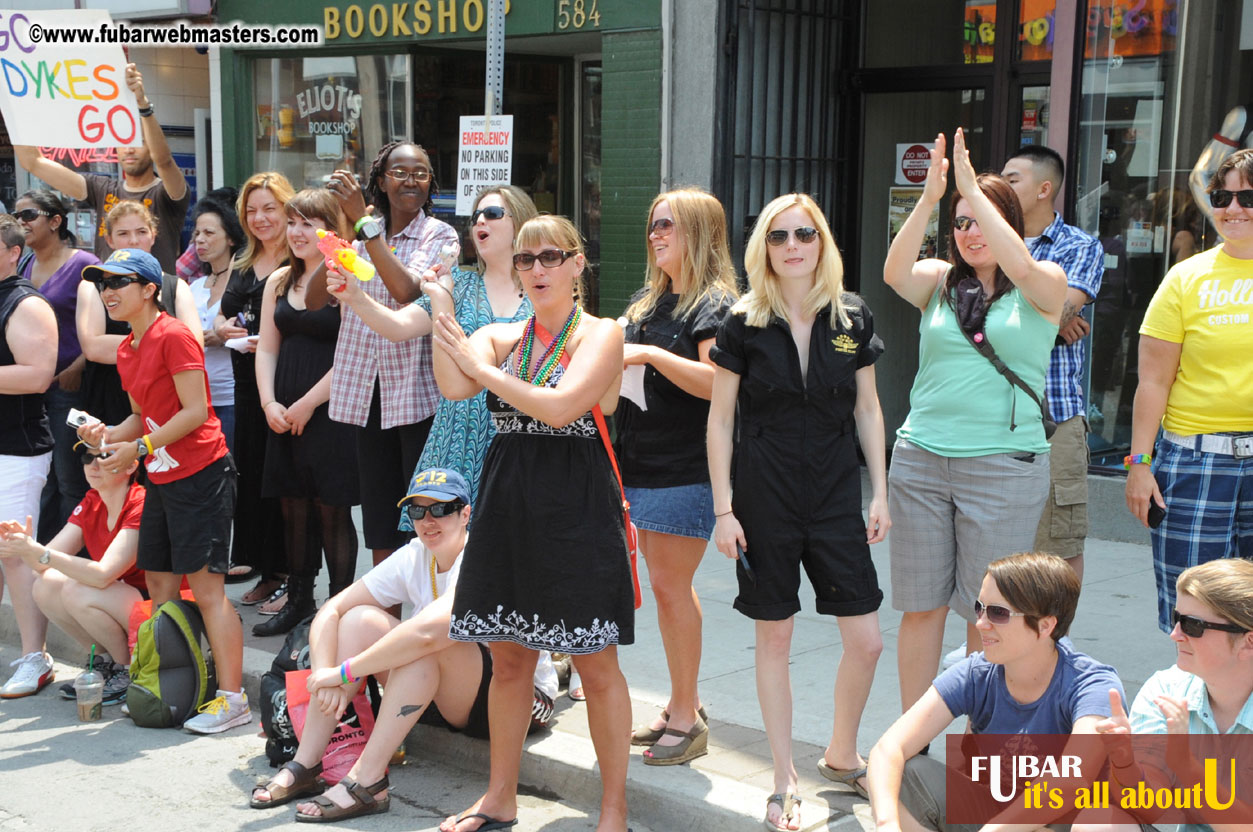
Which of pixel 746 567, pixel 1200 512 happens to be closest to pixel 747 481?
pixel 746 567

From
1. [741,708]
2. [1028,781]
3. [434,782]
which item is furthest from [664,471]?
[1028,781]

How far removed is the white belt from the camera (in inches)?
161

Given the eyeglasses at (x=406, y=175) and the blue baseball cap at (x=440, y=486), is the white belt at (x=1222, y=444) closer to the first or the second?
the blue baseball cap at (x=440, y=486)

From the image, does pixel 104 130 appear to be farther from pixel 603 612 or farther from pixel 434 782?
pixel 603 612

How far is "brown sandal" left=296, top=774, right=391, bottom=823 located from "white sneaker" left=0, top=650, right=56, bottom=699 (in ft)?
6.60

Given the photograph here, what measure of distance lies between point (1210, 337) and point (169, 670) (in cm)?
396

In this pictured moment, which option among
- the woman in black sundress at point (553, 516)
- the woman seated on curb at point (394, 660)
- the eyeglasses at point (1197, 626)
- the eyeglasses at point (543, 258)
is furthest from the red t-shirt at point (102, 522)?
the eyeglasses at point (1197, 626)

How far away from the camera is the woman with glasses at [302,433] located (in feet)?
19.8

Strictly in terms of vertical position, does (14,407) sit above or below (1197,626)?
below

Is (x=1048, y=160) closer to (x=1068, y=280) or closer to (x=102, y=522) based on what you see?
(x=1068, y=280)

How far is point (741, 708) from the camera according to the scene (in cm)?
504

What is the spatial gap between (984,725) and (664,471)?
156 centimetres

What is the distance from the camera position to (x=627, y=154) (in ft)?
29.5

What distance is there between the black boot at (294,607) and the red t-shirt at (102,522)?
0.61m
